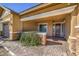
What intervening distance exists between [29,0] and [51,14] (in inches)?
122

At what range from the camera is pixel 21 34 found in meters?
8.25

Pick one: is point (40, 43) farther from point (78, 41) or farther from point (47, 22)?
point (78, 41)

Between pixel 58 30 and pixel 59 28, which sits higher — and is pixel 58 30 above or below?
below

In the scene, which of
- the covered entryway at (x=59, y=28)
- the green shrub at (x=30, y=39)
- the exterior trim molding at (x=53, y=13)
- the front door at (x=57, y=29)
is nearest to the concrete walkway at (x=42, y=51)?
the green shrub at (x=30, y=39)

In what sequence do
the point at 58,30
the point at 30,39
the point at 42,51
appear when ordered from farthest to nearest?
1. the point at 58,30
2. the point at 30,39
3. the point at 42,51

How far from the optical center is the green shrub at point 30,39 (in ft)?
25.2

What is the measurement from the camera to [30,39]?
788cm

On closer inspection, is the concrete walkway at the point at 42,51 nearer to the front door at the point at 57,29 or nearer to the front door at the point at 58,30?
the front door at the point at 58,30

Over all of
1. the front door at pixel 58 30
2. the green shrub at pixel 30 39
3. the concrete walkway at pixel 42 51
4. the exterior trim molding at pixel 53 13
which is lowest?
the concrete walkway at pixel 42 51

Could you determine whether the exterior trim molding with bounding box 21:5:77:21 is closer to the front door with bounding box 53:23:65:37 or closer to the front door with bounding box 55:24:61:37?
the front door with bounding box 53:23:65:37

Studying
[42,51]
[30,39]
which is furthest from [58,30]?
[42,51]

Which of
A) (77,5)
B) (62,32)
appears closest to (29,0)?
(77,5)

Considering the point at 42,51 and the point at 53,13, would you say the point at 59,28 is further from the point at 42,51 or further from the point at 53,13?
the point at 42,51

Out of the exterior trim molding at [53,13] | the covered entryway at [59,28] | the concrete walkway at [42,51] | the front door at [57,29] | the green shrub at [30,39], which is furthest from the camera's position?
the front door at [57,29]
